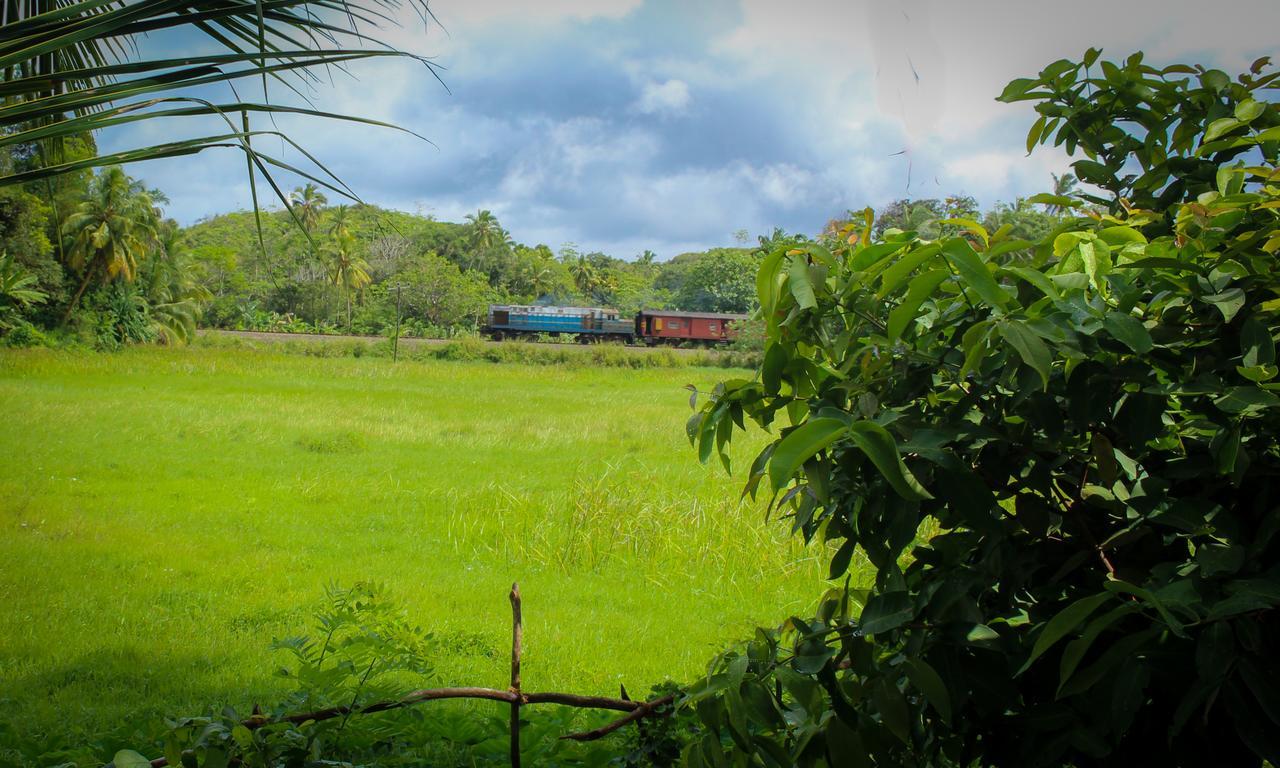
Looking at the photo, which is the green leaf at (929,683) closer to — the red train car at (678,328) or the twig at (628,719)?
the twig at (628,719)

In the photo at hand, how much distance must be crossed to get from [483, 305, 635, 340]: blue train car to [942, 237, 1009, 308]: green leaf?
3886 mm

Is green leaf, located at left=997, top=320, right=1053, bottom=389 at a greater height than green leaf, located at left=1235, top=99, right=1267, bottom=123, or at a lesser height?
lesser

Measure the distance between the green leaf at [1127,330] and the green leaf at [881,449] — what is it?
136 mm

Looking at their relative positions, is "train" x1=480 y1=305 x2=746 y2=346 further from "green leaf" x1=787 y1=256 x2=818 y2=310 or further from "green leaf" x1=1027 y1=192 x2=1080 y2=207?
"green leaf" x1=787 y1=256 x2=818 y2=310

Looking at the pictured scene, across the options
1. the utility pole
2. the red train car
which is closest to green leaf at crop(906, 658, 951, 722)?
the utility pole

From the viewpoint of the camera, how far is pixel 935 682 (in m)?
0.40

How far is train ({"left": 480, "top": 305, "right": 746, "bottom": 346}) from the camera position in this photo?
16.3 feet

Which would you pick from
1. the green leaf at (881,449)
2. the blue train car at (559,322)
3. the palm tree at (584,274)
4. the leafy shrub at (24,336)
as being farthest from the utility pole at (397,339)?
the green leaf at (881,449)

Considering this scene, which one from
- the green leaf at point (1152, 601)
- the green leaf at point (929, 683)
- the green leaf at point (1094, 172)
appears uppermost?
the green leaf at point (1094, 172)

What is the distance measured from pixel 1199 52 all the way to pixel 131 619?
2.45 m

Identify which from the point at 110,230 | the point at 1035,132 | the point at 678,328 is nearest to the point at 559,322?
the point at 678,328

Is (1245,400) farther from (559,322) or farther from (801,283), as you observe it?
(559,322)

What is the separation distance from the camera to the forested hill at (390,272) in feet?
8.80

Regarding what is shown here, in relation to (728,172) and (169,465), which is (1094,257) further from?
(169,465)
